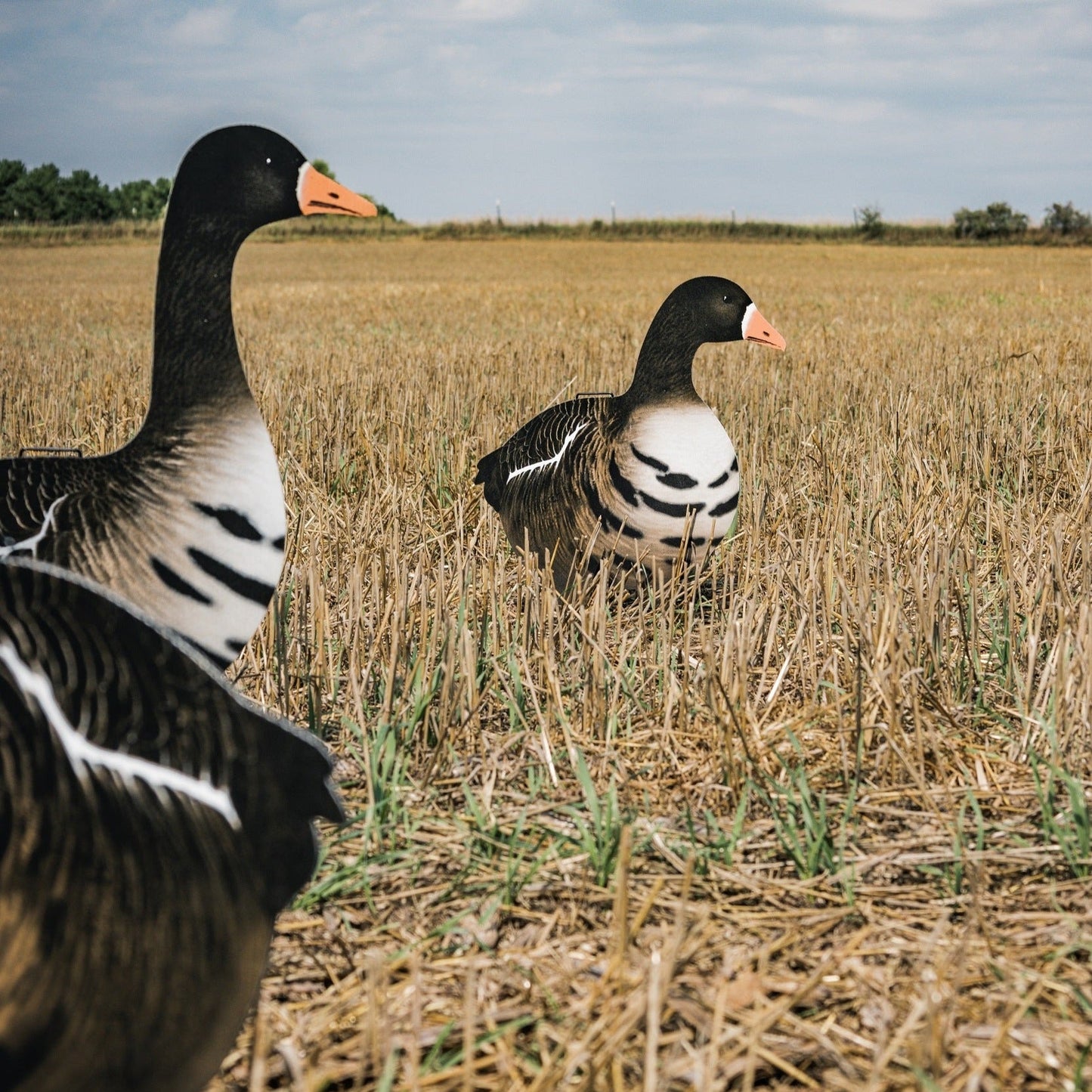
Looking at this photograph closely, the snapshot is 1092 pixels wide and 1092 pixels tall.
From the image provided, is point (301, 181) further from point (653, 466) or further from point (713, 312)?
point (713, 312)

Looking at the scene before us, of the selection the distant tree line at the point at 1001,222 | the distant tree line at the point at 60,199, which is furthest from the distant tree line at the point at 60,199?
the distant tree line at the point at 1001,222

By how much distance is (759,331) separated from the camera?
416cm

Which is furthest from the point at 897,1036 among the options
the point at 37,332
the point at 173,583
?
the point at 37,332

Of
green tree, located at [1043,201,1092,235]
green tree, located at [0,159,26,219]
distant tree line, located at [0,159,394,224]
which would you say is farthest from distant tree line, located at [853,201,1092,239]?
green tree, located at [0,159,26,219]

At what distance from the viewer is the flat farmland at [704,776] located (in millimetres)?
1928

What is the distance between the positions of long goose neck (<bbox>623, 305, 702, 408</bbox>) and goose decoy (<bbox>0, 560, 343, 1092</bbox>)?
248 centimetres

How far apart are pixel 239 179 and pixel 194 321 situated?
0.31m

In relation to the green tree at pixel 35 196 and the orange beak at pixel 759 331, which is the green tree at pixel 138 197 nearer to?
the green tree at pixel 35 196

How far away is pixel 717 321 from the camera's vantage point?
13.4 ft

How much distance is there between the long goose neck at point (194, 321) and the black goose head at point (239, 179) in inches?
1.0

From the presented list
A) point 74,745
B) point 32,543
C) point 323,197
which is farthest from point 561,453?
point 74,745

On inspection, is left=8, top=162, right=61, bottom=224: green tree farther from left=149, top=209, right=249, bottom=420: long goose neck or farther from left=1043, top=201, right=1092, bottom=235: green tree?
left=149, top=209, right=249, bottom=420: long goose neck

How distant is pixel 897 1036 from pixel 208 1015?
Answer: 1.05 metres

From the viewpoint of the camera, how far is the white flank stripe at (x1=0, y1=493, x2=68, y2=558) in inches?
84.1
